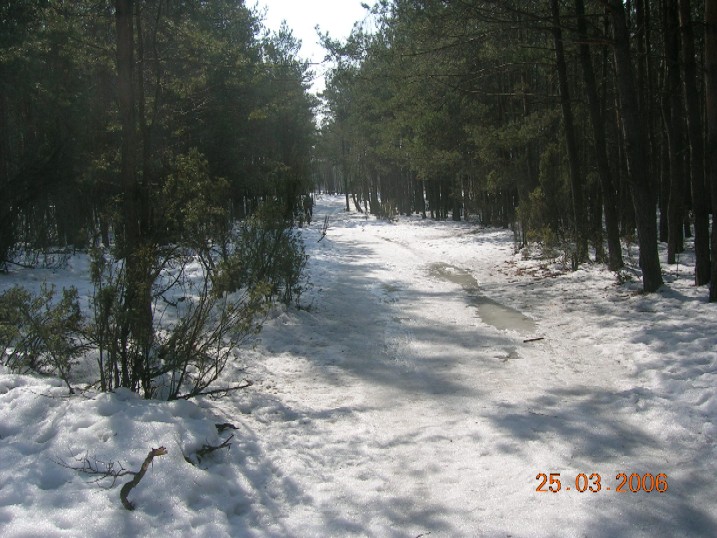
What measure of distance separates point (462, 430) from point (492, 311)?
4.95 metres

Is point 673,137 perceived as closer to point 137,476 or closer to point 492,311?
point 492,311

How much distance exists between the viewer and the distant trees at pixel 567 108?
357 inches

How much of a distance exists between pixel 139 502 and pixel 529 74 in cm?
2013

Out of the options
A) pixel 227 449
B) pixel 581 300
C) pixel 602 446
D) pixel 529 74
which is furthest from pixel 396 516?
pixel 529 74

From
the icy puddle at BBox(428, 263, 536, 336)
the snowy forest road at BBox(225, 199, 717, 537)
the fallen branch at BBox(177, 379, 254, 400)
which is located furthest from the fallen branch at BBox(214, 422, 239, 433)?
the icy puddle at BBox(428, 263, 536, 336)

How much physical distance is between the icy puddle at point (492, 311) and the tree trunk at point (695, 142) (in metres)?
2.79

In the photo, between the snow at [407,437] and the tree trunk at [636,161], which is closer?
the snow at [407,437]

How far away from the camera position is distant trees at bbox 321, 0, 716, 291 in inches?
357

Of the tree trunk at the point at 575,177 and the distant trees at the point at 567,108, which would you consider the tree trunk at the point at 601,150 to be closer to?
the distant trees at the point at 567,108

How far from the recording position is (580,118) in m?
15.6

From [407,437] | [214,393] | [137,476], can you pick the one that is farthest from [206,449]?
[407,437]

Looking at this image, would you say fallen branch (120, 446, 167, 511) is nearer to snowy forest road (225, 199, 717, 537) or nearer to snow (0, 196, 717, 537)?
snow (0, 196, 717, 537)
